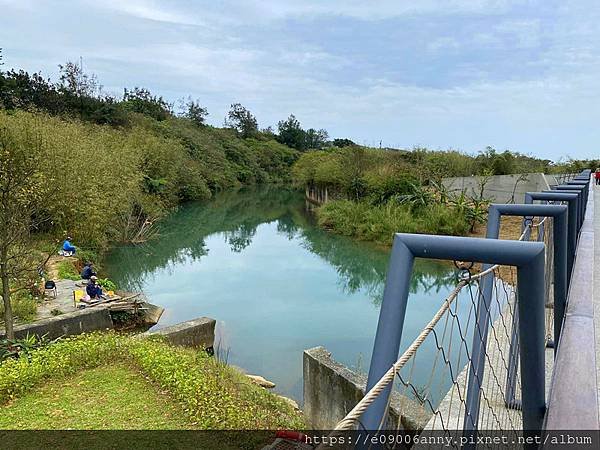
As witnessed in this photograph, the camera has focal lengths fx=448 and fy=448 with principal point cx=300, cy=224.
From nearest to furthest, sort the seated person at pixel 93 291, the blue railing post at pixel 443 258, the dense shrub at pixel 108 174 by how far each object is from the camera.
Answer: the blue railing post at pixel 443 258
the seated person at pixel 93 291
the dense shrub at pixel 108 174

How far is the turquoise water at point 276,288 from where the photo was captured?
24.6ft

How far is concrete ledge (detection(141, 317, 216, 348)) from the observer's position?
633cm

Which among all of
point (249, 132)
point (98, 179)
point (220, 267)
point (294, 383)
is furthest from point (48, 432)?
point (249, 132)

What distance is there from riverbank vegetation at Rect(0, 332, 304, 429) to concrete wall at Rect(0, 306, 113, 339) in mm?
934

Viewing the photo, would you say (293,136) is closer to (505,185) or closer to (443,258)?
(505,185)

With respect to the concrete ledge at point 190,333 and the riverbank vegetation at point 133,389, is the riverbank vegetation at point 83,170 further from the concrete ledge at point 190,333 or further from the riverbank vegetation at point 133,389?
the concrete ledge at point 190,333

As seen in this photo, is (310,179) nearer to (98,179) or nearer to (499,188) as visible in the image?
(499,188)

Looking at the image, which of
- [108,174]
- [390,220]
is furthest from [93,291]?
[390,220]

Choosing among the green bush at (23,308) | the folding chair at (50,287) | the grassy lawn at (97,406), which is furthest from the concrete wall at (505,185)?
the grassy lawn at (97,406)

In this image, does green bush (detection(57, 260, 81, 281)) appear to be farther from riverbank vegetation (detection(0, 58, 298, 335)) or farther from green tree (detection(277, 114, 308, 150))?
green tree (detection(277, 114, 308, 150))

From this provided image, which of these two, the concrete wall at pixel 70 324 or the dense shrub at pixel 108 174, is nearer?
the concrete wall at pixel 70 324

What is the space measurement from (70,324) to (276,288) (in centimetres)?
527

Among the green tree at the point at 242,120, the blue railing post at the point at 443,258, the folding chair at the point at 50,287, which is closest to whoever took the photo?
the blue railing post at the point at 443,258

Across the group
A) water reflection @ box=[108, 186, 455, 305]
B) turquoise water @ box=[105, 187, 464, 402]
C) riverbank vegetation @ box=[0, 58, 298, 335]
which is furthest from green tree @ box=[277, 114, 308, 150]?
turquoise water @ box=[105, 187, 464, 402]
